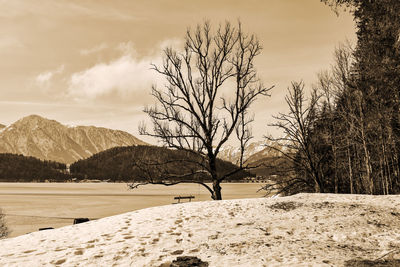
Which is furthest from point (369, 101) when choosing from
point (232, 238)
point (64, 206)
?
point (64, 206)

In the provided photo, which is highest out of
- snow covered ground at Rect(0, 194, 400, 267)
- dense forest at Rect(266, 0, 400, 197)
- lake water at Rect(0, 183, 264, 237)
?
dense forest at Rect(266, 0, 400, 197)

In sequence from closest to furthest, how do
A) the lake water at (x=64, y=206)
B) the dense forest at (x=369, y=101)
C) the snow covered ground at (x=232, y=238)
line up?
the snow covered ground at (x=232, y=238) → the dense forest at (x=369, y=101) → the lake water at (x=64, y=206)

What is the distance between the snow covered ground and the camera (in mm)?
5504

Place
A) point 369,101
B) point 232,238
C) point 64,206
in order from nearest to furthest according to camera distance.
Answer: point 232,238 < point 369,101 < point 64,206

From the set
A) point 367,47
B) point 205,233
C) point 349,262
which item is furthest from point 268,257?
point 367,47

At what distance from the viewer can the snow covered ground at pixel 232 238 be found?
5504mm

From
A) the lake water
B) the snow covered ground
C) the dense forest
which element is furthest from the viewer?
the lake water

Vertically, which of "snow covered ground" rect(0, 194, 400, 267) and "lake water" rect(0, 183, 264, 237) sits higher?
"snow covered ground" rect(0, 194, 400, 267)

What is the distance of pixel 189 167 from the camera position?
580 inches

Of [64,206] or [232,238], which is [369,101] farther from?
[64,206]

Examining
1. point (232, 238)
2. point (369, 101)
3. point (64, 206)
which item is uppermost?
point (369, 101)

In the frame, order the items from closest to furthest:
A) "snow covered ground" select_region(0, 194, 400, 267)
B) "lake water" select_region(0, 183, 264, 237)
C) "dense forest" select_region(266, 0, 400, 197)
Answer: "snow covered ground" select_region(0, 194, 400, 267), "dense forest" select_region(266, 0, 400, 197), "lake water" select_region(0, 183, 264, 237)

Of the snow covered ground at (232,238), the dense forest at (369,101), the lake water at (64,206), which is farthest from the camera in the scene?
the lake water at (64,206)

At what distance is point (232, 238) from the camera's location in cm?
653
